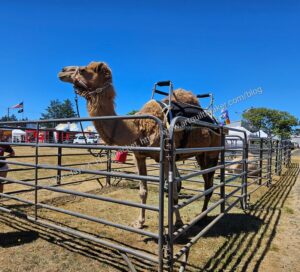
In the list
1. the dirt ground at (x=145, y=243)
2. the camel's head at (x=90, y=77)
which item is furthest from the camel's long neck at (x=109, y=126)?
the dirt ground at (x=145, y=243)

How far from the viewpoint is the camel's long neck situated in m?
3.61

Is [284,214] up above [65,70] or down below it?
below

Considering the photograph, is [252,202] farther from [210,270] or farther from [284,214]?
[210,270]

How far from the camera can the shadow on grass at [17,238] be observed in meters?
3.49

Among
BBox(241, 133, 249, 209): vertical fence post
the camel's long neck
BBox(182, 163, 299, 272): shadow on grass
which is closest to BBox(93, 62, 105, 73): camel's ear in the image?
the camel's long neck

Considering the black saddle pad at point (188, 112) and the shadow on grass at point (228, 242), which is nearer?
the shadow on grass at point (228, 242)

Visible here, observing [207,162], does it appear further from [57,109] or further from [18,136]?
[57,109]

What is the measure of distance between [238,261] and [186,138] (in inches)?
72.4

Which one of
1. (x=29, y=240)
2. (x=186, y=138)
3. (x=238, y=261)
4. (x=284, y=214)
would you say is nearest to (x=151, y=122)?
(x=186, y=138)

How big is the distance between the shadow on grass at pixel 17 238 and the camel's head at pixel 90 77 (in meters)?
2.11

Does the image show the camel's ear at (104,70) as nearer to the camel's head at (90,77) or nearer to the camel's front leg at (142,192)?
the camel's head at (90,77)

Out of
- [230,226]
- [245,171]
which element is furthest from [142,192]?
[245,171]

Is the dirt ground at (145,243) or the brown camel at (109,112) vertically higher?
the brown camel at (109,112)

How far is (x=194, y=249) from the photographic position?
3.50 metres
